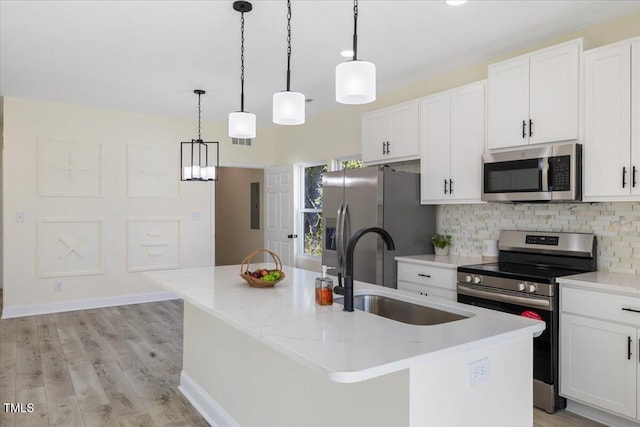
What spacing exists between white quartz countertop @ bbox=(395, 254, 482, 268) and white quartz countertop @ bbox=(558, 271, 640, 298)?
2.75 ft

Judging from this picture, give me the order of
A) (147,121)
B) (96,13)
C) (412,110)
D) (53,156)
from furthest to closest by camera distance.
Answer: (147,121)
(53,156)
(412,110)
(96,13)

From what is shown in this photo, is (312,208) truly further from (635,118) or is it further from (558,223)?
(635,118)

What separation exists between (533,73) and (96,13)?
3.07 meters

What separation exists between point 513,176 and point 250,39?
7.38 feet

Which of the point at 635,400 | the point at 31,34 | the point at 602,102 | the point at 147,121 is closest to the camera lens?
the point at 635,400

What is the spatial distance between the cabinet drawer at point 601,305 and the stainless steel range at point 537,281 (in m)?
0.07

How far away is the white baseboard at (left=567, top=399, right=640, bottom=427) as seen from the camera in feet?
8.39

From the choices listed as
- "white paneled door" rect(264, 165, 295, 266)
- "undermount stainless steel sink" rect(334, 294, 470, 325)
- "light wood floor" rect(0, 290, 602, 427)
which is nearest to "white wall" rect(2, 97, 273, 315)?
"light wood floor" rect(0, 290, 602, 427)

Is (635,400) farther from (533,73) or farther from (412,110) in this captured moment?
(412,110)

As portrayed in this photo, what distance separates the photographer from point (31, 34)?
329 centimetres

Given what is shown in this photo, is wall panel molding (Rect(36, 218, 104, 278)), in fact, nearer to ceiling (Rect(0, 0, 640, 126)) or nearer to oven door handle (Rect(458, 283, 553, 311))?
ceiling (Rect(0, 0, 640, 126))

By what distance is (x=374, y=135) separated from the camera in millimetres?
4488

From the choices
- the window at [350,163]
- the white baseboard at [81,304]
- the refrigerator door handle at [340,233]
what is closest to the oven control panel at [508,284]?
the refrigerator door handle at [340,233]

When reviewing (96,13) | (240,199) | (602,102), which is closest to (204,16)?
(96,13)
